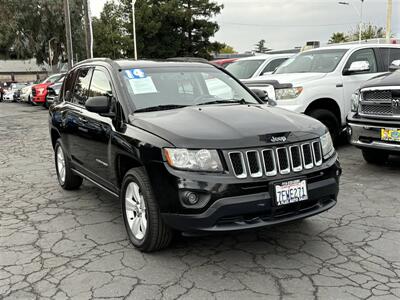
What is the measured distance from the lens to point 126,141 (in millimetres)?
4156

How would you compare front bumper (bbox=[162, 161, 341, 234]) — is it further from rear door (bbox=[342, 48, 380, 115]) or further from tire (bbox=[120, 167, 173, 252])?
rear door (bbox=[342, 48, 380, 115])

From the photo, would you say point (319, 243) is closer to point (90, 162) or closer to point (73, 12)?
point (90, 162)

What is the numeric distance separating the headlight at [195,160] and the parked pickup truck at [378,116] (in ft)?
11.8

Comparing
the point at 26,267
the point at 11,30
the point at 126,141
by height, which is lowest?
the point at 26,267

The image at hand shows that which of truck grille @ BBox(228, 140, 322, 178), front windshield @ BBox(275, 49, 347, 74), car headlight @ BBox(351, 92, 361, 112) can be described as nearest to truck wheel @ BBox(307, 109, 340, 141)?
front windshield @ BBox(275, 49, 347, 74)

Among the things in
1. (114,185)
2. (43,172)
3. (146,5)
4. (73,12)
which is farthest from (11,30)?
(114,185)

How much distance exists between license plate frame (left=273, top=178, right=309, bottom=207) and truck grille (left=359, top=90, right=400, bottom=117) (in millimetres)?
3182

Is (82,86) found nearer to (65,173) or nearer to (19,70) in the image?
(65,173)

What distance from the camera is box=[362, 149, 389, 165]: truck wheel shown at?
7205 millimetres

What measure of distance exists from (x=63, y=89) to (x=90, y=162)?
174 centimetres

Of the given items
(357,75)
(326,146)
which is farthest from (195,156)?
(357,75)

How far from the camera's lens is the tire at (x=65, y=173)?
6.12 meters

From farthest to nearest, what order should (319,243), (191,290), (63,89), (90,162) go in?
(63,89) → (90,162) → (319,243) → (191,290)

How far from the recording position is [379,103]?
21.3 ft
